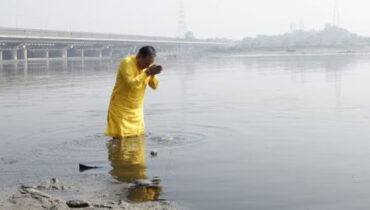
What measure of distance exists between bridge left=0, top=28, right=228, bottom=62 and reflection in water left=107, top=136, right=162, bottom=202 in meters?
68.2

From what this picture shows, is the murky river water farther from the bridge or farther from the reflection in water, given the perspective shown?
the bridge

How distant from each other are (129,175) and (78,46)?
103 metres

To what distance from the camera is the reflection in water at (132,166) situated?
230 inches

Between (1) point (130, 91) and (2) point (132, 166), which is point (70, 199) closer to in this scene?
(2) point (132, 166)

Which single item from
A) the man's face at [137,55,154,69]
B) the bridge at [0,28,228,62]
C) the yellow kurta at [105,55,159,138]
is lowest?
the yellow kurta at [105,55,159,138]

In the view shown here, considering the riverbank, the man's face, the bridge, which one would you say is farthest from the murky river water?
the bridge

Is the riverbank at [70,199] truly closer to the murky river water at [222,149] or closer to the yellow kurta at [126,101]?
the murky river water at [222,149]

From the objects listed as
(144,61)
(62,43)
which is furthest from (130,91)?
(62,43)

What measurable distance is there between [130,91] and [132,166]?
1.68 m

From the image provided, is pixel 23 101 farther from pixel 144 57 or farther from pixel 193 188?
pixel 193 188

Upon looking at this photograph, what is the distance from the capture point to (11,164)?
7516mm

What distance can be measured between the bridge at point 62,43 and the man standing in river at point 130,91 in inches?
2679

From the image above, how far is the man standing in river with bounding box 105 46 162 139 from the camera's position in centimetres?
820

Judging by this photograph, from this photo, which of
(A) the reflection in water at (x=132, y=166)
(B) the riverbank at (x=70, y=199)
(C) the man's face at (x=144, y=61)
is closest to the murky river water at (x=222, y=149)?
(A) the reflection in water at (x=132, y=166)
